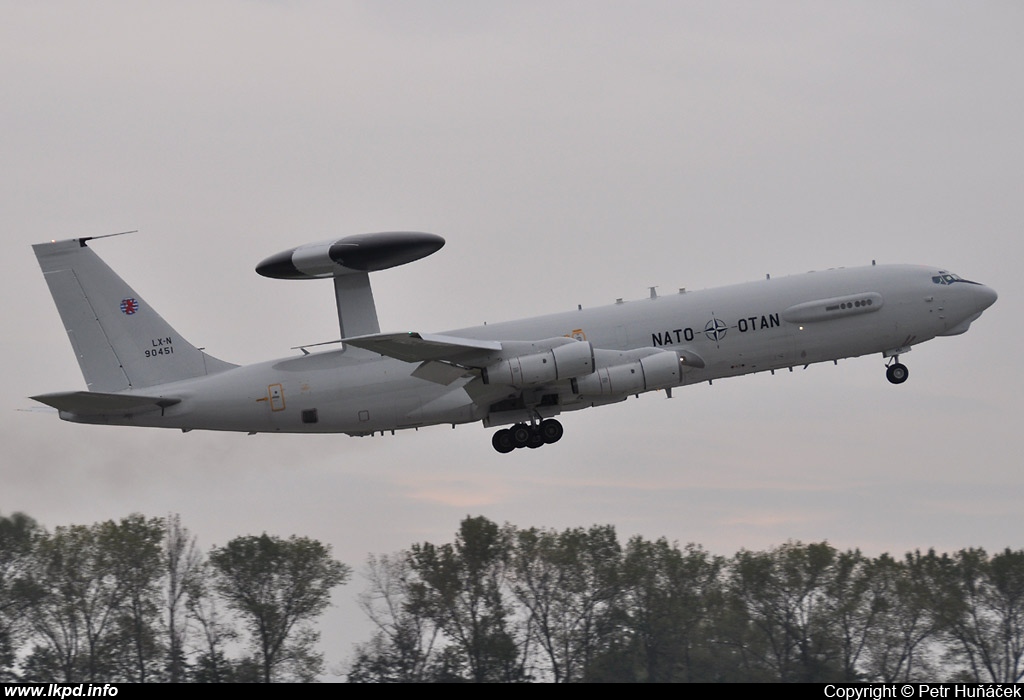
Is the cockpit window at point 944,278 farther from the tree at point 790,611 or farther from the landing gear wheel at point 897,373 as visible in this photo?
the tree at point 790,611

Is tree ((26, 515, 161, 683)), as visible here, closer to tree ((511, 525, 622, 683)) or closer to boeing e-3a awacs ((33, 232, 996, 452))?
tree ((511, 525, 622, 683))

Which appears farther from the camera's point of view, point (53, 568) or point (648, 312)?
point (53, 568)

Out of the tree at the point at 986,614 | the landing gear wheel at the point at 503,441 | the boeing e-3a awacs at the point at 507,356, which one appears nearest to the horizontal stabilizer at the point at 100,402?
the boeing e-3a awacs at the point at 507,356

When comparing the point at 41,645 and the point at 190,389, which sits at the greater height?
the point at 190,389

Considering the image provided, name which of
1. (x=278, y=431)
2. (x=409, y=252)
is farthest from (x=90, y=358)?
(x=409, y=252)

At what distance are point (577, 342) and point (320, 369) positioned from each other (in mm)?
8636

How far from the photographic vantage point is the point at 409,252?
4209 cm

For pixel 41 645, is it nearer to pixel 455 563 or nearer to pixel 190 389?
pixel 455 563

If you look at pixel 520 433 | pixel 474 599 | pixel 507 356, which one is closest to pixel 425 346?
pixel 507 356

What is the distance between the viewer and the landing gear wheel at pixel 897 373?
47.7 meters

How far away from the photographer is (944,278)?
46.2 m

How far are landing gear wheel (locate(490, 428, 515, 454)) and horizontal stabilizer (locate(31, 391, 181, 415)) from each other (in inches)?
416

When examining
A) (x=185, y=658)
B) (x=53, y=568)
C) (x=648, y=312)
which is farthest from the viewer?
(x=53, y=568)

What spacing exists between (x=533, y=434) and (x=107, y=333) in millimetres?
14834
